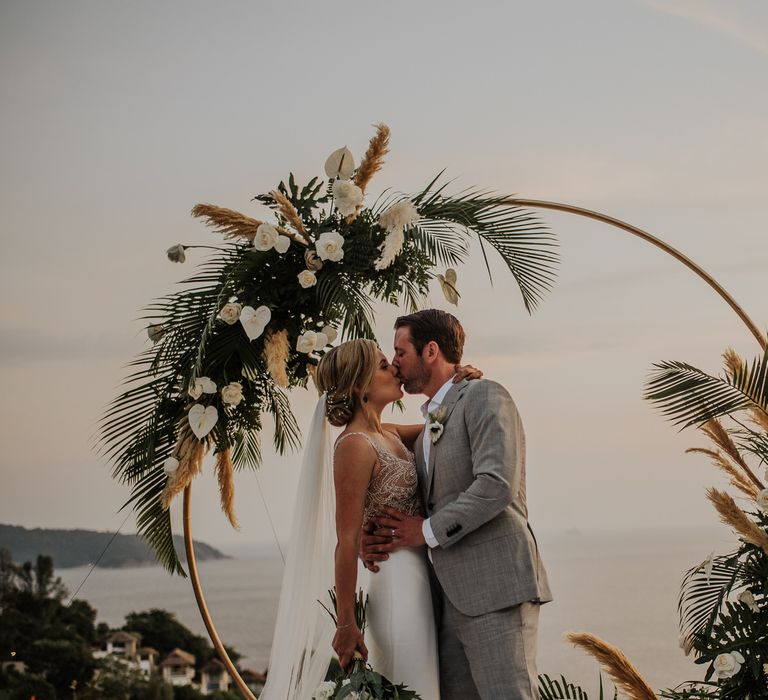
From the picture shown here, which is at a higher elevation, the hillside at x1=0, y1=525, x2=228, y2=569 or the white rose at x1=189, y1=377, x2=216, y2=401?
the hillside at x1=0, y1=525, x2=228, y2=569

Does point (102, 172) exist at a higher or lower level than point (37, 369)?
higher

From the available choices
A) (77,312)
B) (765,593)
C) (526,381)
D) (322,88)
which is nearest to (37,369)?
(77,312)

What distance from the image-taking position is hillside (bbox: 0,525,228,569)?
878cm

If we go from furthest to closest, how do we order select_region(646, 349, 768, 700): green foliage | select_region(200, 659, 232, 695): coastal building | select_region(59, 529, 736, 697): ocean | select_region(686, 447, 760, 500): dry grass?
select_region(200, 659, 232, 695): coastal building → select_region(59, 529, 736, 697): ocean → select_region(686, 447, 760, 500): dry grass → select_region(646, 349, 768, 700): green foliage

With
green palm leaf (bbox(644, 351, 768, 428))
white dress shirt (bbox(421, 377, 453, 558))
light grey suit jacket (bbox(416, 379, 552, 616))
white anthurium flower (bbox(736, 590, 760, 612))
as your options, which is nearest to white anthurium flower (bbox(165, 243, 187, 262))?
white dress shirt (bbox(421, 377, 453, 558))

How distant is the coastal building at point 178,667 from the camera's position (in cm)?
914

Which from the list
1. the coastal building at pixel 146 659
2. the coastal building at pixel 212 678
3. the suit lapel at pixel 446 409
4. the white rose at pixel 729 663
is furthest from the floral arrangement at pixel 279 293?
the coastal building at pixel 212 678

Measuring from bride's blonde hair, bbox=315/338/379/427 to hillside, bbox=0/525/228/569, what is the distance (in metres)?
5.03

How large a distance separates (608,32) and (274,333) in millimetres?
5393

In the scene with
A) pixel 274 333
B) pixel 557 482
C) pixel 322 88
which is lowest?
pixel 274 333

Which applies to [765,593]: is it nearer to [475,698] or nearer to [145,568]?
[475,698]

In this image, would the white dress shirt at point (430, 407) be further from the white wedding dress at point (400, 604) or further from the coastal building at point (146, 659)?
the coastal building at point (146, 659)

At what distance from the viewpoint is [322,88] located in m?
8.80

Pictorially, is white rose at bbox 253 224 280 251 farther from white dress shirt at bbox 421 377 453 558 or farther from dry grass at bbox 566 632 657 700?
dry grass at bbox 566 632 657 700
